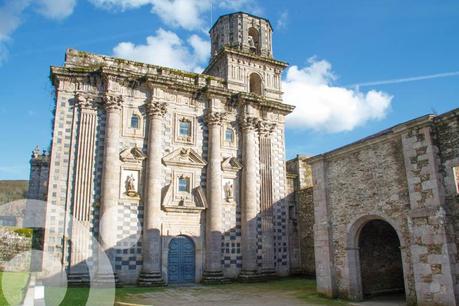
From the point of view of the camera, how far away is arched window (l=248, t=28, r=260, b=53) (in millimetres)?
24500

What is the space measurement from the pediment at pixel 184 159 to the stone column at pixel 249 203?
2526 millimetres

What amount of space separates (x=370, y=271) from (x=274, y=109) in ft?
38.5

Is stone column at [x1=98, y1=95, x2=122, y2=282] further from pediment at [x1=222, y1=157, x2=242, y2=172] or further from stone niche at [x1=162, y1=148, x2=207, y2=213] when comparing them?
pediment at [x1=222, y1=157, x2=242, y2=172]

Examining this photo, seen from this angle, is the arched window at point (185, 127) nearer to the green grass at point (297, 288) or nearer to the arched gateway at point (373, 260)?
the green grass at point (297, 288)

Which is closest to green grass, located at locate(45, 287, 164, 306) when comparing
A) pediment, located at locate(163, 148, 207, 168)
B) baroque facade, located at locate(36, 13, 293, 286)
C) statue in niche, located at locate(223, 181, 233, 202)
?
baroque facade, located at locate(36, 13, 293, 286)

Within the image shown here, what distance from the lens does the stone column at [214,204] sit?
19141mm

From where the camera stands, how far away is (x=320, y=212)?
48.2ft

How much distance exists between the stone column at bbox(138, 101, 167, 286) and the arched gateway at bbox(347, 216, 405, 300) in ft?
28.9

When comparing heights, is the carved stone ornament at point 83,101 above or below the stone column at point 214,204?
above

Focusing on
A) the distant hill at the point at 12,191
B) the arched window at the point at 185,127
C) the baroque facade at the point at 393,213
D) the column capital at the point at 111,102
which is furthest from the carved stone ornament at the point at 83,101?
the distant hill at the point at 12,191

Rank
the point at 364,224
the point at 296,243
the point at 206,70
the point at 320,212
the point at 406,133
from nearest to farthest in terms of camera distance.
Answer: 1. the point at 406,133
2. the point at 364,224
3. the point at 320,212
4. the point at 296,243
5. the point at 206,70

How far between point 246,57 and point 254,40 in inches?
91.6

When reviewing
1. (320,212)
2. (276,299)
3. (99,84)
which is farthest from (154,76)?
(276,299)

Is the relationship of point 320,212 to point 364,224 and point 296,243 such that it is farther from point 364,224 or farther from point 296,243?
point 296,243
